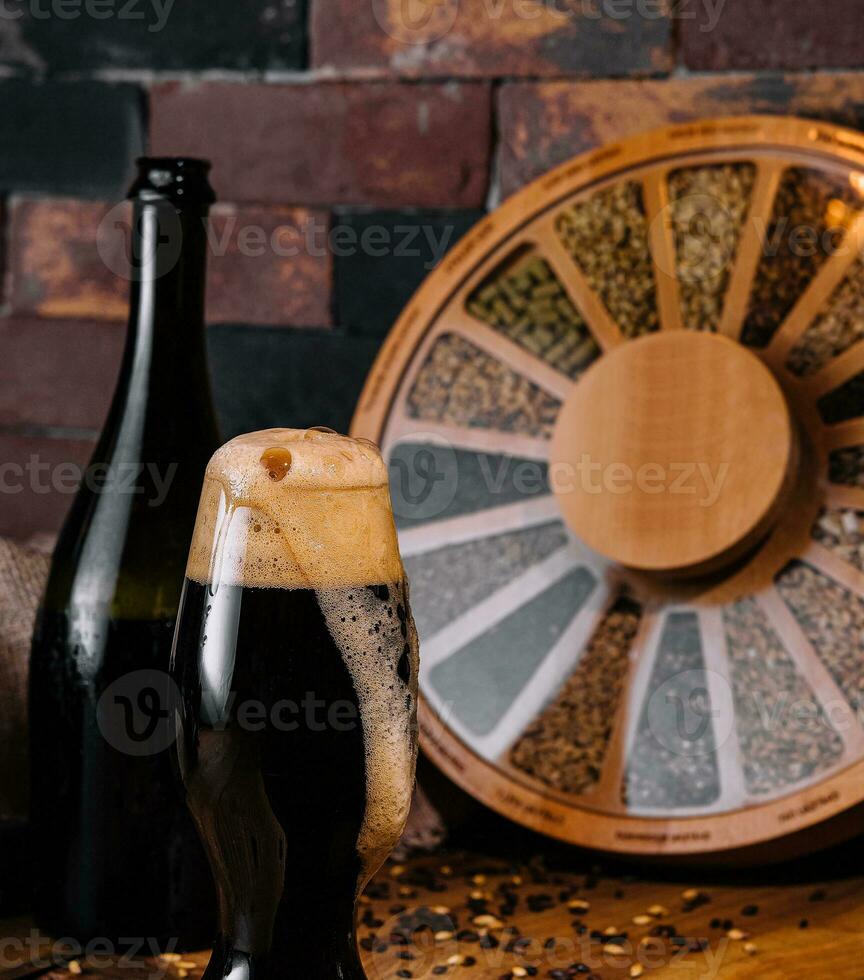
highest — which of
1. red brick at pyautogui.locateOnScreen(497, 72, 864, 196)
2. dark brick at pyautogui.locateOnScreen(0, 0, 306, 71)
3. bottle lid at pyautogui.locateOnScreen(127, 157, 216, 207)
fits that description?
dark brick at pyautogui.locateOnScreen(0, 0, 306, 71)

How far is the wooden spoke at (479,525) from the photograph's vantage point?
1002 mm

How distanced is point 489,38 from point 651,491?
51 centimetres

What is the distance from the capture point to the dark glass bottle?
83 cm

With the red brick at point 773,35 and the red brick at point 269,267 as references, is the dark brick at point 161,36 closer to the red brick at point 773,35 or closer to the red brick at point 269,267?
the red brick at point 269,267

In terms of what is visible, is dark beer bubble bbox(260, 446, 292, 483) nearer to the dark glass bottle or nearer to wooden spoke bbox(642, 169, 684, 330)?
the dark glass bottle

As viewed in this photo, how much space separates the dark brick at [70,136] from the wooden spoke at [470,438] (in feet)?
1.57

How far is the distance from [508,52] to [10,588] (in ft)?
2.21

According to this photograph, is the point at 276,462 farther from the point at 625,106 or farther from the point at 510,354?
the point at 625,106

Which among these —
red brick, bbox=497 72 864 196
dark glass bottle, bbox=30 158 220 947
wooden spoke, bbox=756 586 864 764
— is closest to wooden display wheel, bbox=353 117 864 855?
wooden spoke, bbox=756 586 864 764

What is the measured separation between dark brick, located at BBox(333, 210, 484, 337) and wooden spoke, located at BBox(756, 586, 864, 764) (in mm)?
494

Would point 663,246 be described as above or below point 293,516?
above

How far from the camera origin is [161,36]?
1279mm

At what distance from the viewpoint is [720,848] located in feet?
2.87

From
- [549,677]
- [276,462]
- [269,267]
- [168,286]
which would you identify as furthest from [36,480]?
[276,462]
